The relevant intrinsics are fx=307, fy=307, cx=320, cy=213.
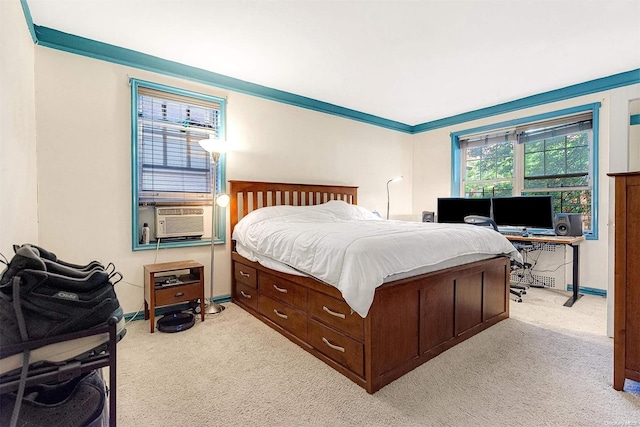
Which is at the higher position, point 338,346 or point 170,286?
point 170,286

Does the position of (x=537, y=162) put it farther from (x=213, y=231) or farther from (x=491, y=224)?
(x=213, y=231)

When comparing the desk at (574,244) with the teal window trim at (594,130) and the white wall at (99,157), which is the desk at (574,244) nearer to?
the teal window trim at (594,130)

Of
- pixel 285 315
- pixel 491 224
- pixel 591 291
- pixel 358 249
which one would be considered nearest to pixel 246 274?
pixel 285 315

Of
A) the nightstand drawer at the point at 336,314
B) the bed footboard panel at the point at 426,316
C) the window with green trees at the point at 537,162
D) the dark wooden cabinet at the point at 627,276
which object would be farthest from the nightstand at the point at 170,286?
the window with green trees at the point at 537,162

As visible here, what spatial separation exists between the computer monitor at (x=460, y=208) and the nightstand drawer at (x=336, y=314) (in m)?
3.20

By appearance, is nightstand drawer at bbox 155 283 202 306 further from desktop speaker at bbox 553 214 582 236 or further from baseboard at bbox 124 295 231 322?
desktop speaker at bbox 553 214 582 236

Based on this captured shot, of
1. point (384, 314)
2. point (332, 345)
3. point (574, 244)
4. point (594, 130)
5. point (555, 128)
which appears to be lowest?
point (332, 345)

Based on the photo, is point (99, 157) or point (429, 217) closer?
point (99, 157)

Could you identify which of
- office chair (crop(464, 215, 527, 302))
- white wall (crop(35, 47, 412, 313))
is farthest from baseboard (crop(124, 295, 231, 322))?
office chair (crop(464, 215, 527, 302))

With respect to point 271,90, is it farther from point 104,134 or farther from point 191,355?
point 191,355

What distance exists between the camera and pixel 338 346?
2027 millimetres

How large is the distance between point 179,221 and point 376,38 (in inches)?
101

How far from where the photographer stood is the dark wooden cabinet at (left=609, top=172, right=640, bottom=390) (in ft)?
5.54

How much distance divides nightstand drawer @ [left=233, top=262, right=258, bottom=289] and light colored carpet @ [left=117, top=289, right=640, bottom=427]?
1.69 ft
